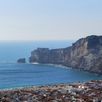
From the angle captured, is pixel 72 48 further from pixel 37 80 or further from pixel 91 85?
pixel 91 85

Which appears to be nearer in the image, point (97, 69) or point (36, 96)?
point (36, 96)

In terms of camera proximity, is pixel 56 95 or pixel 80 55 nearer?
pixel 56 95

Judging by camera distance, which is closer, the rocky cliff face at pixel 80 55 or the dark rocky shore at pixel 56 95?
the dark rocky shore at pixel 56 95

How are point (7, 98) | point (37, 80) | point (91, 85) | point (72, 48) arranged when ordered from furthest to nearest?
point (72, 48) < point (37, 80) < point (91, 85) < point (7, 98)

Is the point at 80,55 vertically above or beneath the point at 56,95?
beneath

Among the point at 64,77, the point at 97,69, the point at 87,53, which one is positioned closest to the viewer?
the point at 64,77

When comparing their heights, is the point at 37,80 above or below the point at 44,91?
below

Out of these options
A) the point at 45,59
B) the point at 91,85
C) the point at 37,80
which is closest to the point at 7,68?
the point at 45,59

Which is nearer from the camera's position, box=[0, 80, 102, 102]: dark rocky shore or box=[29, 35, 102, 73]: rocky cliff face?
box=[0, 80, 102, 102]: dark rocky shore
